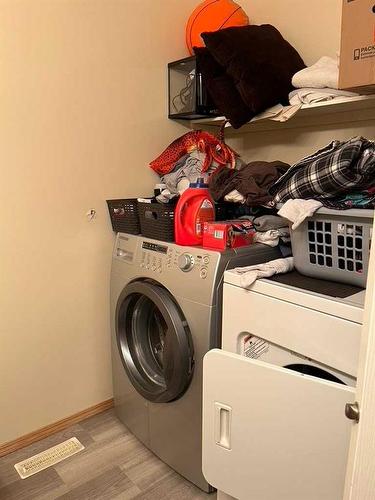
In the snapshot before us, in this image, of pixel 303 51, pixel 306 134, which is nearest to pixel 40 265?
pixel 306 134

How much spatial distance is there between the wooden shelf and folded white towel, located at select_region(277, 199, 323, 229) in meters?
0.45

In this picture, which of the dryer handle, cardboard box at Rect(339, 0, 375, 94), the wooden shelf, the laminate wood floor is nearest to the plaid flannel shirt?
cardboard box at Rect(339, 0, 375, 94)

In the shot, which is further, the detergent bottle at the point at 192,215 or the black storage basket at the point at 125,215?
the black storage basket at the point at 125,215

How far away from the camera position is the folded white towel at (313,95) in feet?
4.81

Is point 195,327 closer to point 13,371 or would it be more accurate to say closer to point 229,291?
point 229,291

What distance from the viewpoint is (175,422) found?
1620mm

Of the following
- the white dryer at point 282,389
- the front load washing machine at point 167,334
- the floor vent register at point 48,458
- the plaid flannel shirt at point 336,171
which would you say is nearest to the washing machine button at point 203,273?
the front load washing machine at point 167,334

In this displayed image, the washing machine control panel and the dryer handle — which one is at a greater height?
the washing machine control panel

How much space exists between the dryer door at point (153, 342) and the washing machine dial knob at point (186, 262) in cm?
14

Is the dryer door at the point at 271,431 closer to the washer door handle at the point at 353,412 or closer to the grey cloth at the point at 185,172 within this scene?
the washer door handle at the point at 353,412

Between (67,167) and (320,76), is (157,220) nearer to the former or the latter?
(67,167)

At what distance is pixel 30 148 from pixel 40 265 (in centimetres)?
52

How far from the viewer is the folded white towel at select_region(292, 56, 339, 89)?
1449 millimetres

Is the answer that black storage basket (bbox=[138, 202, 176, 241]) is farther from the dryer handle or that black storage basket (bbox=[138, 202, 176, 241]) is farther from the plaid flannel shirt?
the dryer handle
